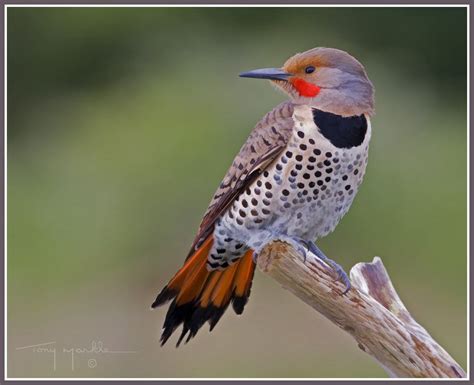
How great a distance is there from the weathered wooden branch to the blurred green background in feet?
5.54

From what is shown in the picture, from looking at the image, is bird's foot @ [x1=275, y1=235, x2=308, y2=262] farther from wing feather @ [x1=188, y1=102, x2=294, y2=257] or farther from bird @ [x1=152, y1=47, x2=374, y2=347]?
wing feather @ [x1=188, y1=102, x2=294, y2=257]

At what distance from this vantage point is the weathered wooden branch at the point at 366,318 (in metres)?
3.10

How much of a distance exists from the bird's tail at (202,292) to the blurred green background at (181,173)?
1099 millimetres

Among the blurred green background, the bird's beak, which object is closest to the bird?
the bird's beak

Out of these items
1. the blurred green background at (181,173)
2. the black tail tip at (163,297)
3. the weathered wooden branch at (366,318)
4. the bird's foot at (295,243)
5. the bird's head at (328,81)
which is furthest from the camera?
the blurred green background at (181,173)

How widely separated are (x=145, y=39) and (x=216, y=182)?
1632 millimetres

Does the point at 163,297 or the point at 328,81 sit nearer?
the point at 328,81

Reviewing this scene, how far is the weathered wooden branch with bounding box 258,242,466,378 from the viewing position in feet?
10.2

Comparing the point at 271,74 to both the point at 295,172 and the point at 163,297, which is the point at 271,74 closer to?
the point at 295,172

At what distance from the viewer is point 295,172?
3.33 m

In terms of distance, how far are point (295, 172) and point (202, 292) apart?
2.28ft

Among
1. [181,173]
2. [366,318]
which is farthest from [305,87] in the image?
[181,173]

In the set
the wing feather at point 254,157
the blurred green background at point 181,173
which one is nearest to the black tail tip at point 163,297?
the wing feather at point 254,157

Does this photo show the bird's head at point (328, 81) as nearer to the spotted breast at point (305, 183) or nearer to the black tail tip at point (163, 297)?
the spotted breast at point (305, 183)
